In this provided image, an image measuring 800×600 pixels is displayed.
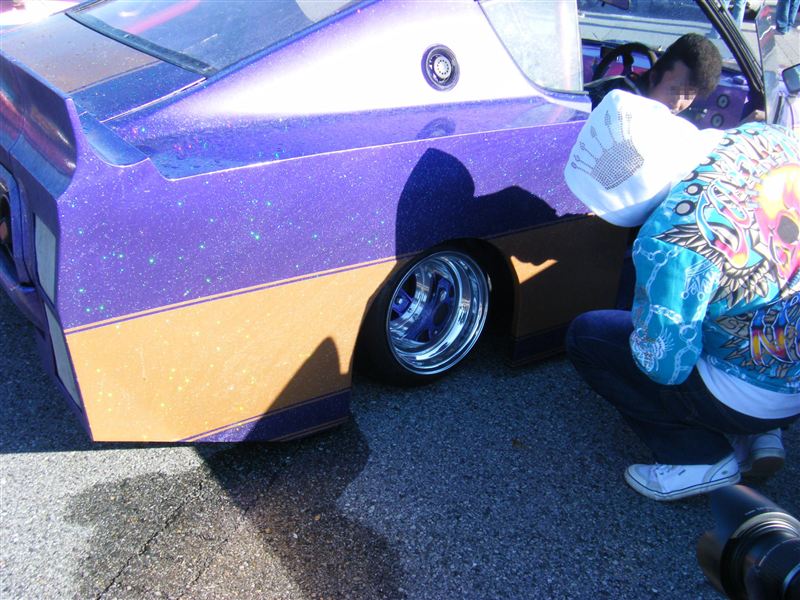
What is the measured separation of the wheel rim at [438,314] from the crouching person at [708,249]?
2.17 ft

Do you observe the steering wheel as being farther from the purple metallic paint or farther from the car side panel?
the car side panel

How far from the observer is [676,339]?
2082mm

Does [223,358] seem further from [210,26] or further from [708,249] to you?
[708,249]

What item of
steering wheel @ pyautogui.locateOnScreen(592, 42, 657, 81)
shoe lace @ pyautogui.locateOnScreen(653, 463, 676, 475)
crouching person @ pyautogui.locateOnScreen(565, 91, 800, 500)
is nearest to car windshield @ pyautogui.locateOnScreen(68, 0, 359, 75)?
crouching person @ pyautogui.locateOnScreen(565, 91, 800, 500)

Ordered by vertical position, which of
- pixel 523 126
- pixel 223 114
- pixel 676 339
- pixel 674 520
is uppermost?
pixel 223 114

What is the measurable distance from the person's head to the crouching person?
32.1 inches

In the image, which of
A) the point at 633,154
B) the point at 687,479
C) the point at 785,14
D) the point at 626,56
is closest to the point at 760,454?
the point at 687,479

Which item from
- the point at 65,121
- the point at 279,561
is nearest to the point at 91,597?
the point at 279,561

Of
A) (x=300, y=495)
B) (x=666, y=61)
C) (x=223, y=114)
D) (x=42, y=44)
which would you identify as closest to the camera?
(x=223, y=114)

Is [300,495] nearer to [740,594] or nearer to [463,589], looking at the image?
[463,589]

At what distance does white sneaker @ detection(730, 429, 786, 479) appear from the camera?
2.42 metres

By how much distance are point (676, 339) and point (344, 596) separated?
110 cm

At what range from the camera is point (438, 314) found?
9.31ft

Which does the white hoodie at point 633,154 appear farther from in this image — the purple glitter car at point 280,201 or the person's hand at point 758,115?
the person's hand at point 758,115
